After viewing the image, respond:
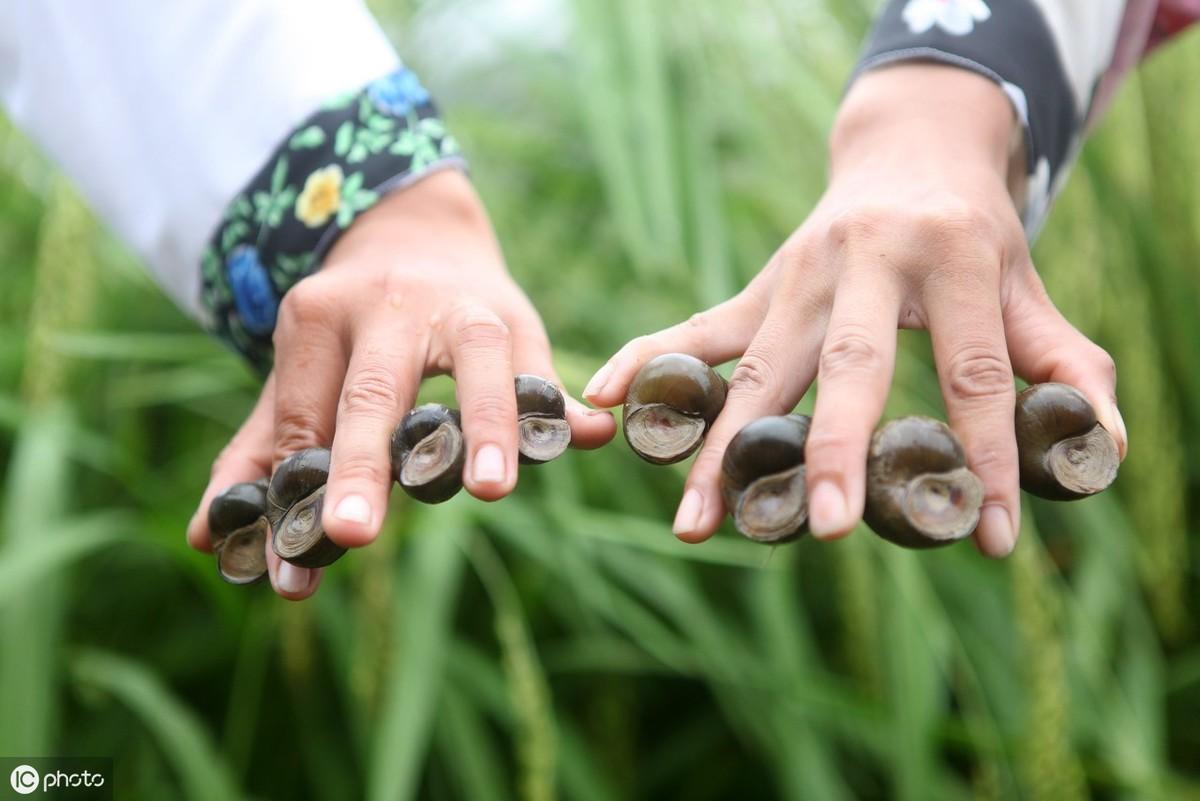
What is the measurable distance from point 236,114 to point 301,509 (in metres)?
0.40

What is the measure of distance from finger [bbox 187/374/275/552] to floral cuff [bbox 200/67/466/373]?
8 centimetres

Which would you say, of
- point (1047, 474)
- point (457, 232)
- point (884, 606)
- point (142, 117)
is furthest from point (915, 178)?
point (884, 606)

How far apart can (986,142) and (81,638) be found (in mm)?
1302

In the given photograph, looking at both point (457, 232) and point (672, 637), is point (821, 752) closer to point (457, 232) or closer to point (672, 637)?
point (672, 637)

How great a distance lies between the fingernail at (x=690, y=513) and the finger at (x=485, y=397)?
4.2 inches

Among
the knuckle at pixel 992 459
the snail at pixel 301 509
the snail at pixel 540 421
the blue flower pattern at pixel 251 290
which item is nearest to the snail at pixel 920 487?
the knuckle at pixel 992 459

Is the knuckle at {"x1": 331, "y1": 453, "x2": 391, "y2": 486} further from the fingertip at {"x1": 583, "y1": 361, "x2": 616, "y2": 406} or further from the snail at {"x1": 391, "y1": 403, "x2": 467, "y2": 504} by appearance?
the fingertip at {"x1": 583, "y1": 361, "x2": 616, "y2": 406}

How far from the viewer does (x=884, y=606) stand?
1398 millimetres

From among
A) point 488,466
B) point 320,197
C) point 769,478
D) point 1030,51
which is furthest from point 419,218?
point 1030,51

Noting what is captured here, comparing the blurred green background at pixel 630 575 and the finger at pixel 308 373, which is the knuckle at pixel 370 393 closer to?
the finger at pixel 308 373

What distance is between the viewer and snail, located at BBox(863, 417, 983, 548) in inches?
24.1

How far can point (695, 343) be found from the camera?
2.49ft

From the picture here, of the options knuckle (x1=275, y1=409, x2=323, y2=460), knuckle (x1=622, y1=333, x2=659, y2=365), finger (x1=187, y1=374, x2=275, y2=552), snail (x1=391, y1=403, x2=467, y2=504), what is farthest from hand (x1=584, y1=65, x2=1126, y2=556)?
finger (x1=187, y1=374, x2=275, y2=552)

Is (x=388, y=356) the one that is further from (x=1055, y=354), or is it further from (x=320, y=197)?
(x=1055, y=354)
